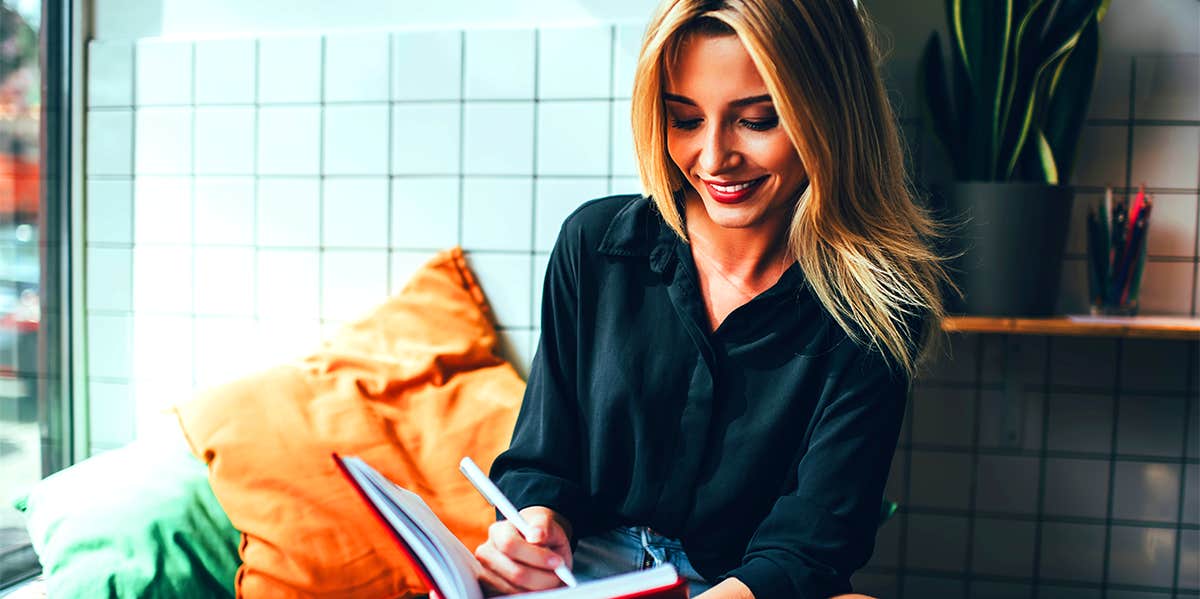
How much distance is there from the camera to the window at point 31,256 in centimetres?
194

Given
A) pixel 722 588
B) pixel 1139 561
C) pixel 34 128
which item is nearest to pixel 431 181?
pixel 34 128

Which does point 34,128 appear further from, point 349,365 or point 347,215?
point 349,365

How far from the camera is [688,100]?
1112 millimetres

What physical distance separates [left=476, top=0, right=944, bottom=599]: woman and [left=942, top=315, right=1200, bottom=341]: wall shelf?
0.53 metres

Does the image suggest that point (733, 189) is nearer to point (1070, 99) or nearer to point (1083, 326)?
point (1083, 326)

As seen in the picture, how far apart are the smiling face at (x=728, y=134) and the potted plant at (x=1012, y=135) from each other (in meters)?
0.72

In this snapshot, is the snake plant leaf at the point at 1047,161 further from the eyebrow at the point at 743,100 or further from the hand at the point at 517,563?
the hand at the point at 517,563

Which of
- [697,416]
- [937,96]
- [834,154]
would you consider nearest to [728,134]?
[834,154]

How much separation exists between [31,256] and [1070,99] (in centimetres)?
225

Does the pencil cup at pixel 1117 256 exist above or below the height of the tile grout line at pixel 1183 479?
above

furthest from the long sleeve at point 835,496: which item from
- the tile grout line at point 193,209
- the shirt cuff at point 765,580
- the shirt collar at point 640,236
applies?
the tile grout line at point 193,209

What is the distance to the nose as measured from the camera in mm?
1097

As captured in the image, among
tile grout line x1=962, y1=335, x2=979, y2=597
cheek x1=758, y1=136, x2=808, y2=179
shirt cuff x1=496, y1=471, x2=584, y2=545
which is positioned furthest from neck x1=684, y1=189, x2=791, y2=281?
tile grout line x1=962, y1=335, x2=979, y2=597

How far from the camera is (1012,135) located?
1770 millimetres
